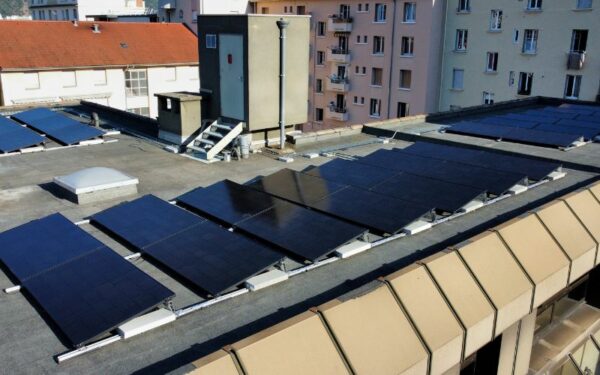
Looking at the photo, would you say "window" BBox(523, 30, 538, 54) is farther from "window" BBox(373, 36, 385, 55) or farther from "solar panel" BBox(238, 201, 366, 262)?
"solar panel" BBox(238, 201, 366, 262)

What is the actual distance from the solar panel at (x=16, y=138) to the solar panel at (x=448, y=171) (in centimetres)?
1339

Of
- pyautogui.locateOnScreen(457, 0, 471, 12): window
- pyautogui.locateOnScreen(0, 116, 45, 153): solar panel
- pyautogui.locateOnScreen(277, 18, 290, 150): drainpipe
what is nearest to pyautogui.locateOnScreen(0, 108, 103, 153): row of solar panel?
pyautogui.locateOnScreen(0, 116, 45, 153): solar panel

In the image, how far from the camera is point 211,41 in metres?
22.7

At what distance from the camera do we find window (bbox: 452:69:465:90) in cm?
6119

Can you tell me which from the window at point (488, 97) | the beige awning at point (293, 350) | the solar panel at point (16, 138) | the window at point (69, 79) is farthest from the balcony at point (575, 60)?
the beige awning at point (293, 350)

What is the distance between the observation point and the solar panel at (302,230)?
1136 cm

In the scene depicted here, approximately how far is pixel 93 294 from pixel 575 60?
52.1m

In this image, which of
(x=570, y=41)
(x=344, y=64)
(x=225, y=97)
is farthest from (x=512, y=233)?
(x=344, y=64)

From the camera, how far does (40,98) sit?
5328 centimetres

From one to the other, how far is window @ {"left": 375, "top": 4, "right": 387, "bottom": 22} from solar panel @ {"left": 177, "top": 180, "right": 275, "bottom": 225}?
56.0 meters

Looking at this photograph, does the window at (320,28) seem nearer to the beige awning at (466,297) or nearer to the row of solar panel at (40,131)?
the row of solar panel at (40,131)

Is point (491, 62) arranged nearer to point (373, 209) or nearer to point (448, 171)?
point (448, 171)

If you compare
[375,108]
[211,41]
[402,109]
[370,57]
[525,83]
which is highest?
[211,41]

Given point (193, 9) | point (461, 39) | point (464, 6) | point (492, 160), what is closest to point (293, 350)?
point (492, 160)
